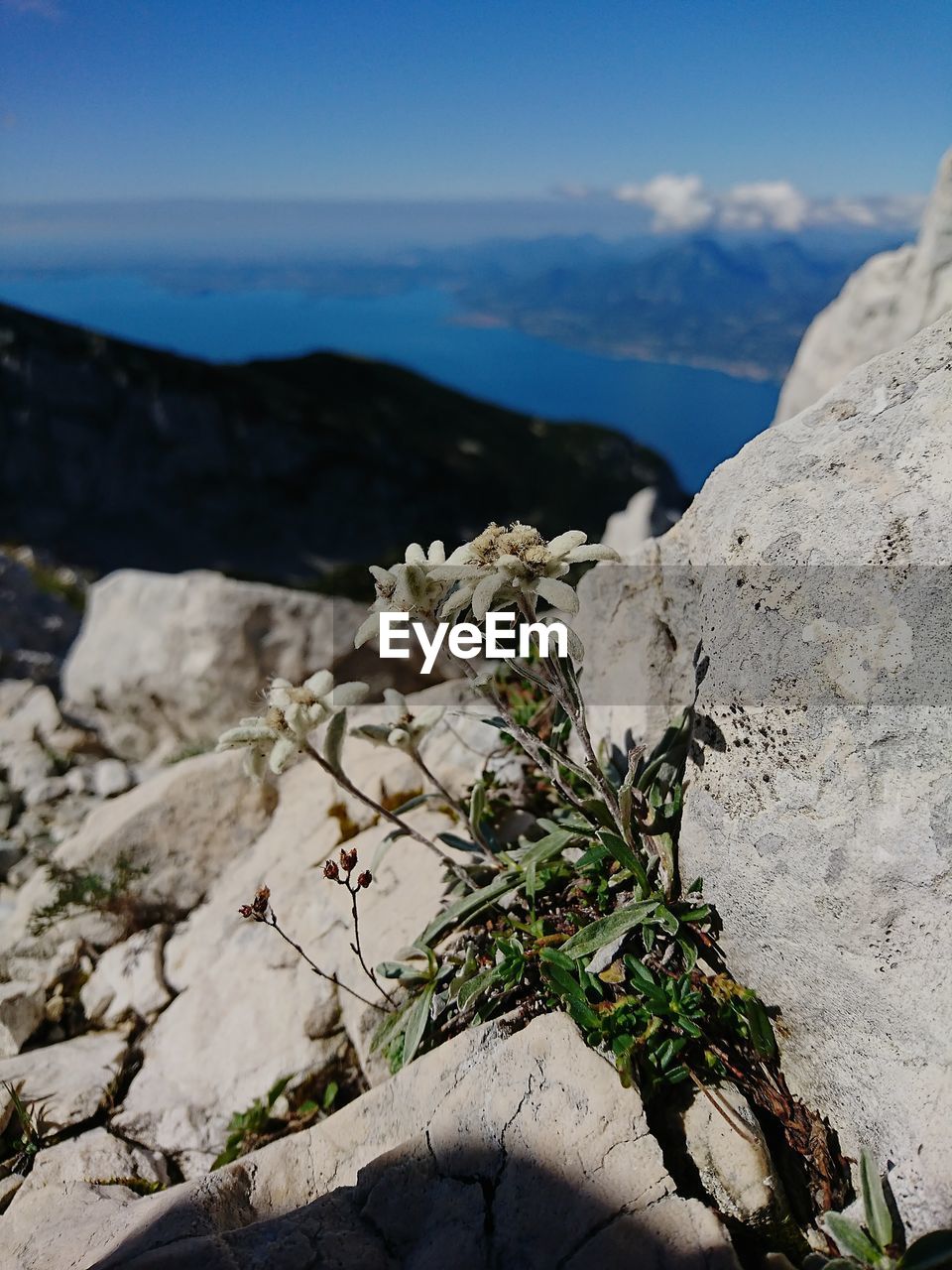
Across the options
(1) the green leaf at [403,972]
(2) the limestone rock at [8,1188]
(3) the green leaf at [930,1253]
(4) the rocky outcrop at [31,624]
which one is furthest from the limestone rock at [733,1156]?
(4) the rocky outcrop at [31,624]

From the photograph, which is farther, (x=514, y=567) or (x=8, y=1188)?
(x=8, y=1188)

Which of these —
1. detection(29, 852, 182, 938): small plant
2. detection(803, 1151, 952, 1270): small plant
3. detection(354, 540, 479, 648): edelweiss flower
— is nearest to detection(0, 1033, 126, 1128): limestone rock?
detection(29, 852, 182, 938): small plant

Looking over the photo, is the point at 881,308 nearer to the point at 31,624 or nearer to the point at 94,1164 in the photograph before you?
the point at 31,624

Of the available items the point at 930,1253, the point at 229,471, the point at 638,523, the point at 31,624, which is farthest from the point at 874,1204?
the point at 229,471

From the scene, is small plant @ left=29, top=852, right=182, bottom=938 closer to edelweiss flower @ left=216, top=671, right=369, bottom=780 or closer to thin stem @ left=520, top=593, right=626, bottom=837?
edelweiss flower @ left=216, top=671, right=369, bottom=780

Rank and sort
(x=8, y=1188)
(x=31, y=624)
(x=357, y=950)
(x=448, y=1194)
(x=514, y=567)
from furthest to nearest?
(x=31, y=624) < (x=8, y=1188) < (x=357, y=950) < (x=514, y=567) < (x=448, y=1194)

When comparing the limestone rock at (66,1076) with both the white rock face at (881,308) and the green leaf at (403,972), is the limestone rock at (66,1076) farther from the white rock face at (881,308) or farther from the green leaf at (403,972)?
the white rock face at (881,308)

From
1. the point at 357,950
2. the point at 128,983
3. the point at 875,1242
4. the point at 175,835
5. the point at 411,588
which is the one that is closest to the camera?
the point at 875,1242
